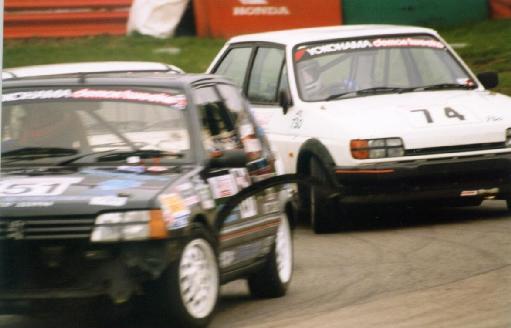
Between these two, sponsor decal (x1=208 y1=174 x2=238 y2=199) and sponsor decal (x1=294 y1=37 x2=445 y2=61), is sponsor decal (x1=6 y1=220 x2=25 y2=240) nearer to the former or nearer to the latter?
sponsor decal (x1=208 y1=174 x2=238 y2=199)

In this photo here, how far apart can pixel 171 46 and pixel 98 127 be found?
15187mm

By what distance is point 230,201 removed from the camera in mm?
7918

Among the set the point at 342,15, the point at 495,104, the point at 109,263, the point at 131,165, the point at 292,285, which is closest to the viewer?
the point at 109,263

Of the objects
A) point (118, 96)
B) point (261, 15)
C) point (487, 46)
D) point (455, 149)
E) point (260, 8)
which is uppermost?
point (118, 96)

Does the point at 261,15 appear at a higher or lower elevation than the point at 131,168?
lower

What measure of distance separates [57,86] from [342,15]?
14.4 meters

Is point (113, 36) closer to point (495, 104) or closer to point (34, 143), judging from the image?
point (495, 104)

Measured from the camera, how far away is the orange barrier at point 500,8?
73.9 feet

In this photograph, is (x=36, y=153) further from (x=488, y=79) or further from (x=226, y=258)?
(x=488, y=79)

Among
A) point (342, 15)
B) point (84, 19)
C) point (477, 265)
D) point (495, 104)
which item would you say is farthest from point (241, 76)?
point (84, 19)

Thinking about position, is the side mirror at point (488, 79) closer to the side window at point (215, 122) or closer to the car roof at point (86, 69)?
the car roof at point (86, 69)

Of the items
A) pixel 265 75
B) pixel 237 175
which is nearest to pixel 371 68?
pixel 265 75

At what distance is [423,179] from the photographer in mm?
11562

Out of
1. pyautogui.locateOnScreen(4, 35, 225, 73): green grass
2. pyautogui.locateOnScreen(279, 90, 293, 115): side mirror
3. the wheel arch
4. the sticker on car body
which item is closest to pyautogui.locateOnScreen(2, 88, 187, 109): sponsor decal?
the wheel arch
